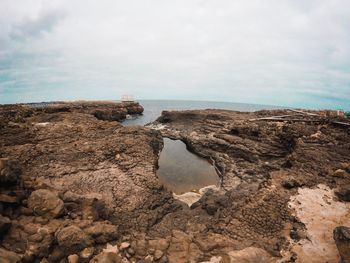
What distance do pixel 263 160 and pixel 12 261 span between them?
63.9 feet

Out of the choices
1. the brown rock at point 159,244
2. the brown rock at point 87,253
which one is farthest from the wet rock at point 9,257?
the brown rock at point 159,244

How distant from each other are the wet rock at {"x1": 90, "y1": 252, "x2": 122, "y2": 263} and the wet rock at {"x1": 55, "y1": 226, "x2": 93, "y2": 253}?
2.31 feet

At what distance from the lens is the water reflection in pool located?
61.2ft

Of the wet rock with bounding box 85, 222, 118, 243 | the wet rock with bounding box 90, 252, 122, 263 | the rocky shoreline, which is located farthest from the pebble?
the wet rock with bounding box 90, 252, 122, 263

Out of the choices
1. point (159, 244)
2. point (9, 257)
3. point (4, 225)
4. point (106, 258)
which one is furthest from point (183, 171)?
point (9, 257)

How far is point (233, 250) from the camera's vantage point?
952 centimetres

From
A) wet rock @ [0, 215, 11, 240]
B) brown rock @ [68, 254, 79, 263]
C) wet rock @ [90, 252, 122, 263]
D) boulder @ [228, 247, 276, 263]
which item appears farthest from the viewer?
boulder @ [228, 247, 276, 263]

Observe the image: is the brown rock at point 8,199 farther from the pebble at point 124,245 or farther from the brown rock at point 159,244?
A: the brown rock at point 159,244

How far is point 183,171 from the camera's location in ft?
70.7

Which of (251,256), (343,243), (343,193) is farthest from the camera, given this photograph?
(343,193)

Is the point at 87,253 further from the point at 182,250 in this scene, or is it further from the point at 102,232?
the point at 182,250

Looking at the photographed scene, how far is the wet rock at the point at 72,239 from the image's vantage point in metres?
8.41

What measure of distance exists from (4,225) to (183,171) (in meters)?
15.2

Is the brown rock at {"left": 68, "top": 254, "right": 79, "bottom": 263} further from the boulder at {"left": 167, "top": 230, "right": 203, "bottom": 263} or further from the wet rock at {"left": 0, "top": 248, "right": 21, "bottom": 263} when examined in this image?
the boulder at {"left": 167, "top": 230, "right": 203, "bottom": 263}
